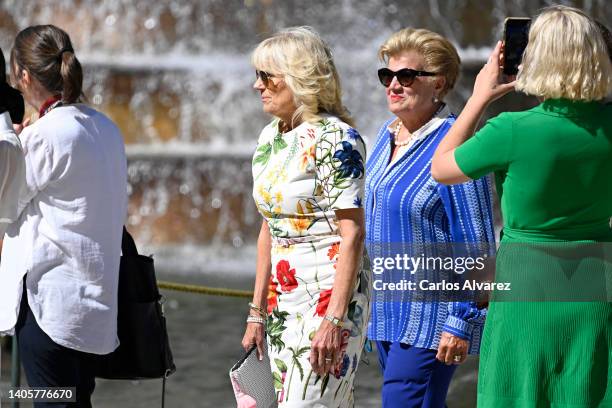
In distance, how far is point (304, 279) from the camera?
3303 millimetres

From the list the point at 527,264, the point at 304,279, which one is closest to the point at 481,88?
the point at 527,264

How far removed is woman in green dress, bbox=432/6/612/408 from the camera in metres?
2.90

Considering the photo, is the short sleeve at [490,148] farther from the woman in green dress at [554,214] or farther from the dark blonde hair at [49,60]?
the dark blonde hair at [49,60]

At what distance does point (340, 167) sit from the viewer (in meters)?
3.28

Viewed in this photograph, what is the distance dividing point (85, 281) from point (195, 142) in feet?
31.4

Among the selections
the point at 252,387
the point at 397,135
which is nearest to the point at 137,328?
the point at 252,387

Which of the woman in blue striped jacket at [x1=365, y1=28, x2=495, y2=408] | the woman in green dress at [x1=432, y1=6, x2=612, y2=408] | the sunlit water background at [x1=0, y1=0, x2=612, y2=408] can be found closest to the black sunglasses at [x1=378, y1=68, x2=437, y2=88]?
the woman in blue striped jacket at [x1=365, y1=28, x2=495, y2=408]

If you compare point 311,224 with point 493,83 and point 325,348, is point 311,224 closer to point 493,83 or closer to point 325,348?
point 325,348

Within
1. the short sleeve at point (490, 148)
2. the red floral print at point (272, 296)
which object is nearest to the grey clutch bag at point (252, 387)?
the red floral print at point (272, 296)

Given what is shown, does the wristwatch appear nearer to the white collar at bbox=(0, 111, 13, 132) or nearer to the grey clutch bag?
the grey clutch bag

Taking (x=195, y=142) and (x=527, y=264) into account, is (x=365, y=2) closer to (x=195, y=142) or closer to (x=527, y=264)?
(x=195, y=142)

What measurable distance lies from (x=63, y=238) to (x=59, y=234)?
0.06ft

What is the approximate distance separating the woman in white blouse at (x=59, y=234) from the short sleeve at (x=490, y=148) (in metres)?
1.23

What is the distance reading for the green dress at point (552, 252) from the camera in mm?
2930
